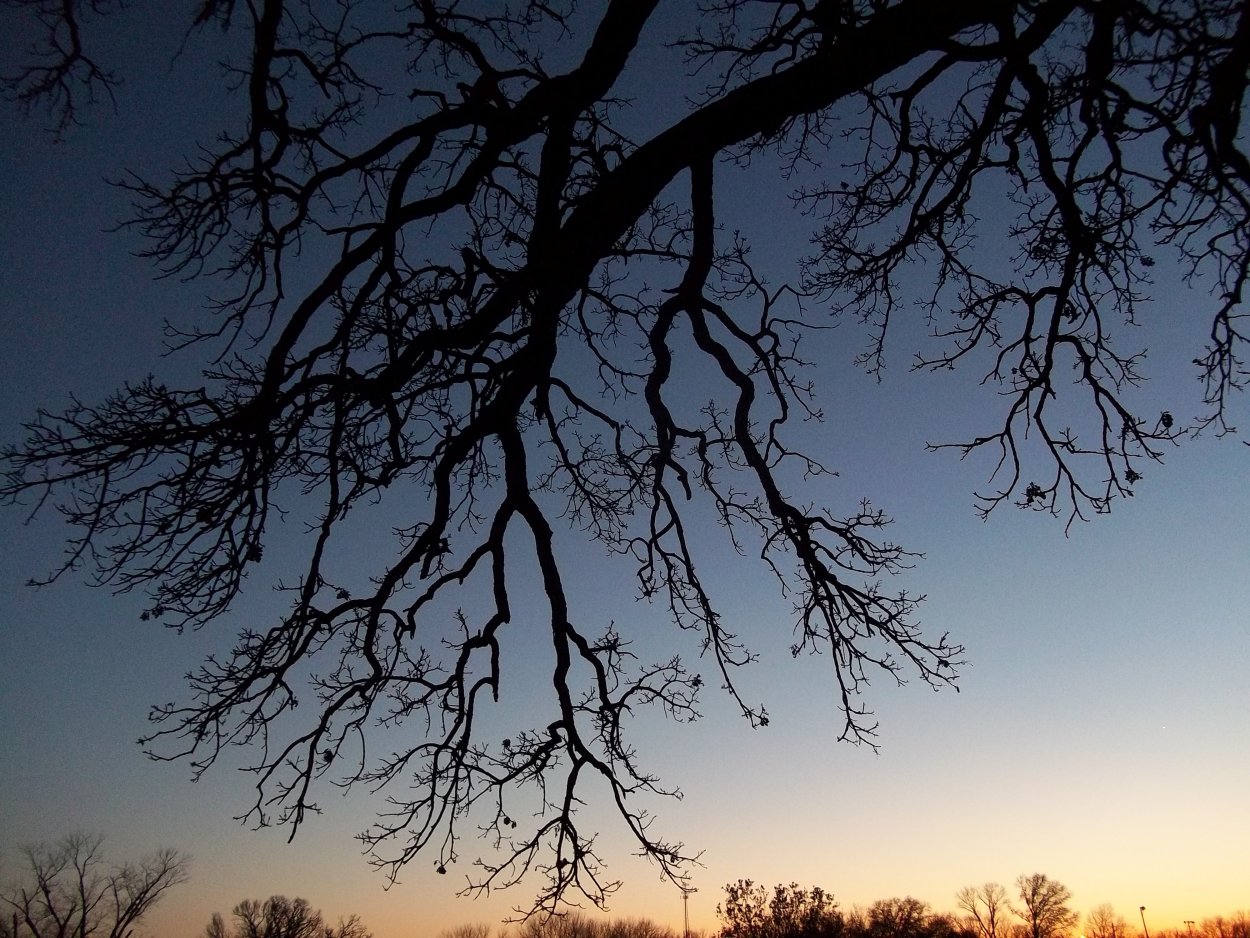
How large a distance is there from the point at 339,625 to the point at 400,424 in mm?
1274

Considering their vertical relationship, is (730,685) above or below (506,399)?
below

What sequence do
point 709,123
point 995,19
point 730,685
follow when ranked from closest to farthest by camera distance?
point 995,19 < point 709,123 < point 730,685

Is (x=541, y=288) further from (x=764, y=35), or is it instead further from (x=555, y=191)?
(x=764, y=35)

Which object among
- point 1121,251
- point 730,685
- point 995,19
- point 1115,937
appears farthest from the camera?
point 1115,937

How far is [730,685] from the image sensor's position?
5016 mm

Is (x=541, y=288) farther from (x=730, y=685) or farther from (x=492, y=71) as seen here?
(x=730, y=685)

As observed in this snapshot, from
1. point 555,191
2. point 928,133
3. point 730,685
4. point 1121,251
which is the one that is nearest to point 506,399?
point 555,191

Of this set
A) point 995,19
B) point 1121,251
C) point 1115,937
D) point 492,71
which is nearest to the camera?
point 995,19

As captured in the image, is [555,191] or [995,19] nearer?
[995,19]

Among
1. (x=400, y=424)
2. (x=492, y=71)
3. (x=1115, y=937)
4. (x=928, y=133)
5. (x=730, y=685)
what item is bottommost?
(x=1115, y=937)

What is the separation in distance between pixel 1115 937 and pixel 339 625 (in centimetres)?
8461

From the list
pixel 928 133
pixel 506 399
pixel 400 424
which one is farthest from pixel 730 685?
pixel 928 133

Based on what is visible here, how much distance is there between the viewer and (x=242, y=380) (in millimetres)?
4441

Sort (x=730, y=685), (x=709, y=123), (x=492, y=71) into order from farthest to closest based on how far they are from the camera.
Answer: (x=730, y=685)
(x=492, y=71)
(x=709, y=123)
